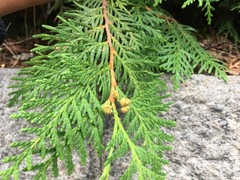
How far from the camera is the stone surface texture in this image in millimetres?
1549

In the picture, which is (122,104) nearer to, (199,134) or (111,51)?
(111,51)

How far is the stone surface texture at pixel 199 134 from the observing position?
155 centimetres

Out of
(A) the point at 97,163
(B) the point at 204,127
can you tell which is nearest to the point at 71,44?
(A) the point at 97,163

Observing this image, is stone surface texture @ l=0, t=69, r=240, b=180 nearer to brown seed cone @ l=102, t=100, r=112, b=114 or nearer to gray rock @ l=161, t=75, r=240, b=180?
gray rock @ l=161, t=75, r=240, b=180

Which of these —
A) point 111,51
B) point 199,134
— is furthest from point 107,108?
point 199,134

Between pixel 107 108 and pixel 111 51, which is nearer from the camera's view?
pixel 107 108

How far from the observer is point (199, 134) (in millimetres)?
1624

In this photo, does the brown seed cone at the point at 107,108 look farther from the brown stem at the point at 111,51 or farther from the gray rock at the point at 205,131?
the gray rock at the point at 205,131

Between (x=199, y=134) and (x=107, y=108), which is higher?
(x=107, y=108)

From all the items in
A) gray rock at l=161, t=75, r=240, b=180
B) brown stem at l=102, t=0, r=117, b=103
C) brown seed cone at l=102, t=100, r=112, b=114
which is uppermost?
brown stem at l=102, t=0, r=117, b=103

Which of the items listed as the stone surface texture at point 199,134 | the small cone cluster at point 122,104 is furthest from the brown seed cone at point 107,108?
the stone surface texture at point 199,134

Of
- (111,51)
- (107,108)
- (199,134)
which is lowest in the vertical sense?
(199,134)

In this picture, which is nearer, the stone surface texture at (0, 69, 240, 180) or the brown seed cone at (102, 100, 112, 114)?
the brown seed cone at (102, 100, 112, 114)

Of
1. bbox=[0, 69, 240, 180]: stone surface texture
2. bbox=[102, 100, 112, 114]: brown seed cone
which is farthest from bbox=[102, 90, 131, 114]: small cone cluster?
bbox=[0, 69, 240, 180]: stone surface texture
